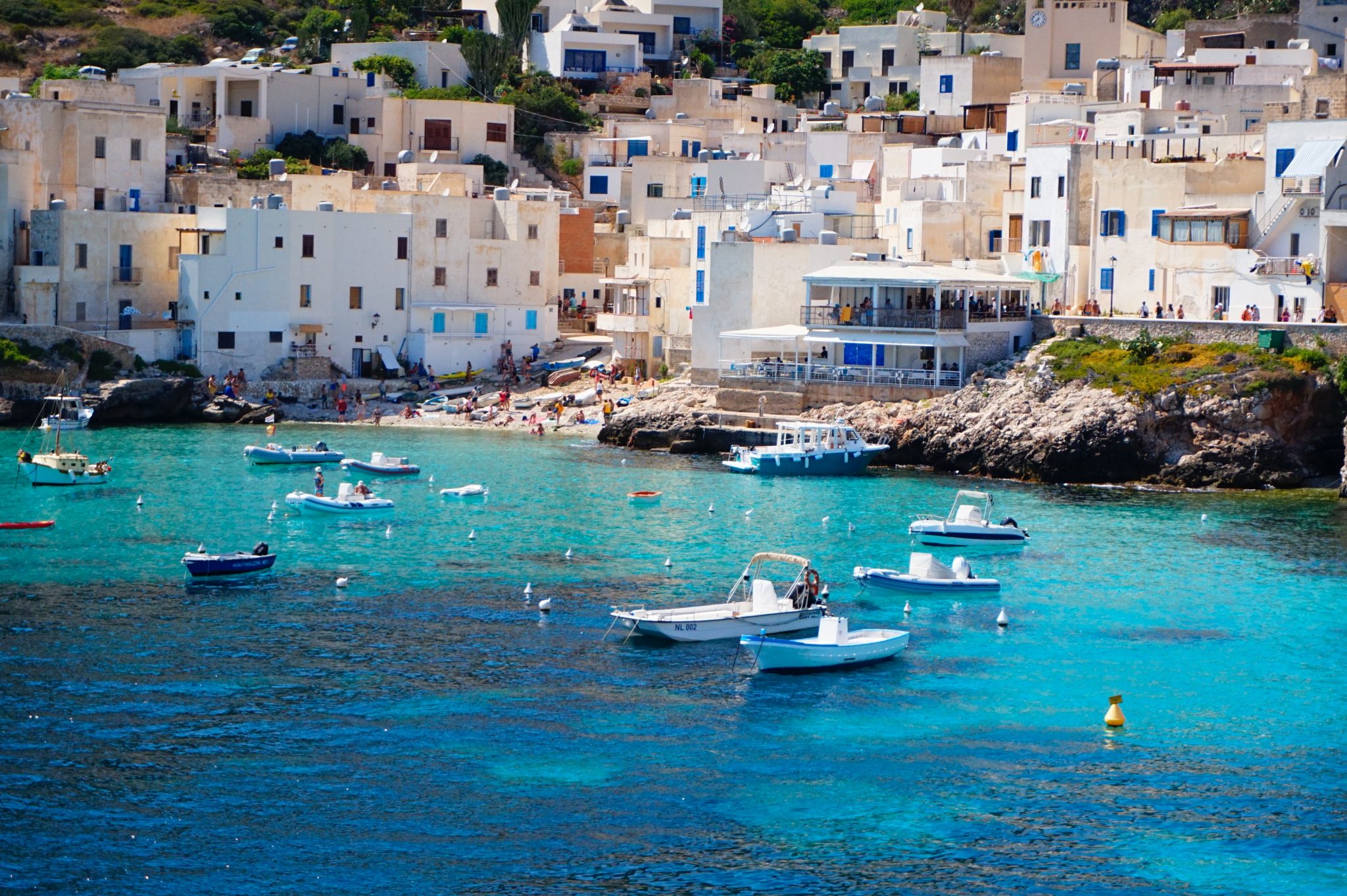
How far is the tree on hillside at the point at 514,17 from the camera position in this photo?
348 ft

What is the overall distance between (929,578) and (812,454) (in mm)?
18296

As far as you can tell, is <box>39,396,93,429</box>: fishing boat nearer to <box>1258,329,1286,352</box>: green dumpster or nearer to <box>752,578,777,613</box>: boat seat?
<box>752,578,777,613</box>: boat seat

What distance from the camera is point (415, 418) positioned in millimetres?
73062

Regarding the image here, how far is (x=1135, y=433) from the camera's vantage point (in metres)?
58.3

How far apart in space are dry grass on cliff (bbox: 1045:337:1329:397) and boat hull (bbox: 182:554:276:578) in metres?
29.7

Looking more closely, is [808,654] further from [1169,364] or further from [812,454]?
[1169,364]

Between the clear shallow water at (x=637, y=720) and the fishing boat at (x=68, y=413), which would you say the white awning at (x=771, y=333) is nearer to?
the clear shallow water at (x=637, y=720)

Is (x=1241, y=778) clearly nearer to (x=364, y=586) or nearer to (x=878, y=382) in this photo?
(x=364, y=586)

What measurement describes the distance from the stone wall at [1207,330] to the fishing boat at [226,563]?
32.4 m

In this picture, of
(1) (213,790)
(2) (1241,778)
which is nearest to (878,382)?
(2) (1241,778)

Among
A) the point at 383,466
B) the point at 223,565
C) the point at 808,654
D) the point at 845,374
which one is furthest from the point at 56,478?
the point at 808,654

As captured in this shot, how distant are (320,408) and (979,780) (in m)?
51.1

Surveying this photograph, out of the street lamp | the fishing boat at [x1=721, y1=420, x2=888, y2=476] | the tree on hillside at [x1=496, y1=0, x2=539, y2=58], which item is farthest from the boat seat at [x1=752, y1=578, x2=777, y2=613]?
the tree on hillside at [x1=496, y1=0, x2=539, y2=58]

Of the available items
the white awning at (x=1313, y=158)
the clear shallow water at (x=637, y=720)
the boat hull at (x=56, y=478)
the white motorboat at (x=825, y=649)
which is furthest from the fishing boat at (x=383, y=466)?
the white awning at (x=1313, y=158)
